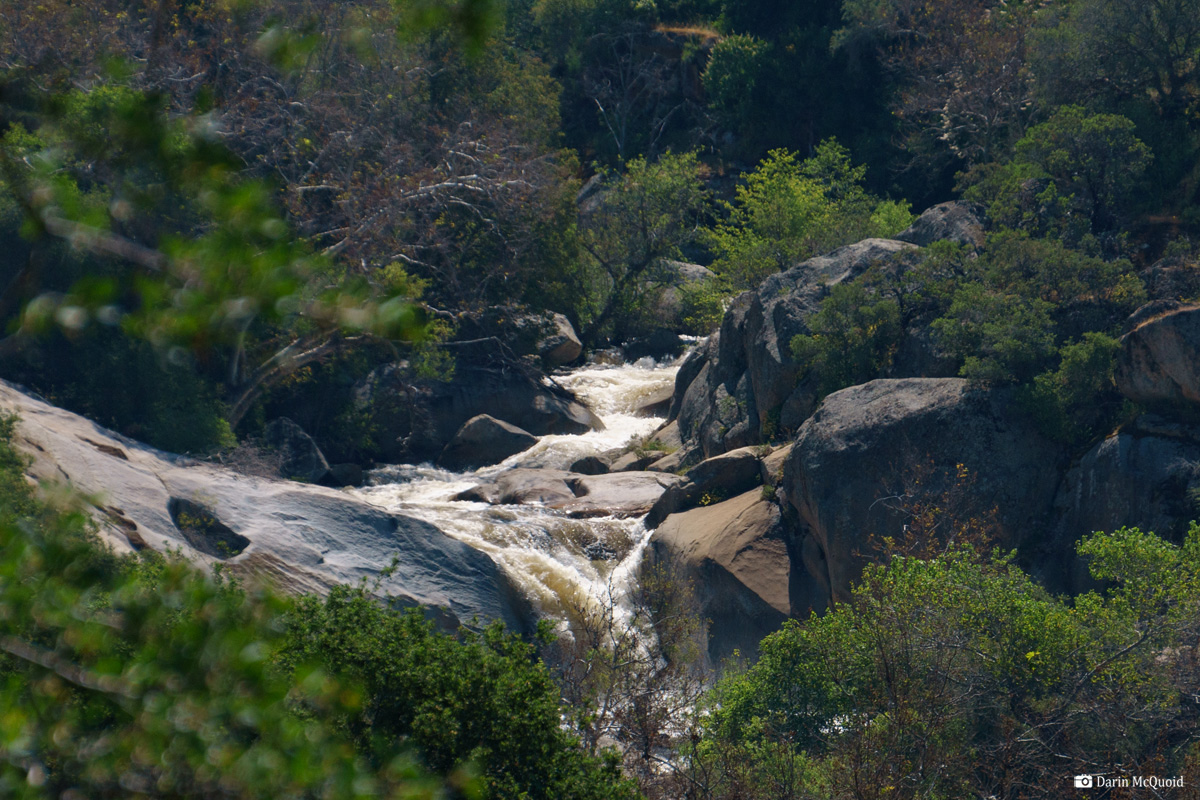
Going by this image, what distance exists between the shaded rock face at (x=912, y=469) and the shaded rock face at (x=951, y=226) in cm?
440

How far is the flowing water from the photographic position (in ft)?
49.2

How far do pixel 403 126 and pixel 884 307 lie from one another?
1644cm

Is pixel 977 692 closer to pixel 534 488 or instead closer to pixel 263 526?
pixel 263 526

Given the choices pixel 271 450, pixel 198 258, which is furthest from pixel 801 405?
pixel 198 258

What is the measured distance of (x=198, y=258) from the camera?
2281 millimetres

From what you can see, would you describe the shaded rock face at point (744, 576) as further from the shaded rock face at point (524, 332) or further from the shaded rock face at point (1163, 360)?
the shaded rock face at point (524, 332)

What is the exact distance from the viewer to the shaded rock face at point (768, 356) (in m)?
16.6

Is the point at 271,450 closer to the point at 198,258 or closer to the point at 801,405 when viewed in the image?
the point at 801,405

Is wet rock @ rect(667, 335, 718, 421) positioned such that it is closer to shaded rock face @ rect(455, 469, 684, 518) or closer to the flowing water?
the flowing water

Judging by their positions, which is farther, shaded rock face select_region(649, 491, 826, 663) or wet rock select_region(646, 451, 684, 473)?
wet rock select_region(646, 451, 684, 473)

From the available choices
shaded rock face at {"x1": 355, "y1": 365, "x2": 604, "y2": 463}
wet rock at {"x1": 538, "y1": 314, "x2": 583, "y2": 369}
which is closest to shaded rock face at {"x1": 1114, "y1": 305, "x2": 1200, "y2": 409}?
shaded rock face at {"x1": 355, "y1": 365, "x2": 604, "y2": 463}

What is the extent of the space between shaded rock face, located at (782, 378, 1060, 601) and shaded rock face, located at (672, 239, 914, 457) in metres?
2.87

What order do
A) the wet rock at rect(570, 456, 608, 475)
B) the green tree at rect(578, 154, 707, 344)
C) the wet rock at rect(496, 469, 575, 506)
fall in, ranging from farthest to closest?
the green tree at rect(578, 154, 707, 344)
the wet rock at rect(570, 456, 608, 475)
the wet rock at rect(496, 469, 575, 506)

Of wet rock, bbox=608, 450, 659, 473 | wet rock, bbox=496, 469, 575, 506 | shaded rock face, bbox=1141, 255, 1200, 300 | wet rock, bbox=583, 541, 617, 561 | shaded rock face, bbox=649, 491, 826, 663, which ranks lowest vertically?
wet rock, bbox=608, 450, 659, 473
